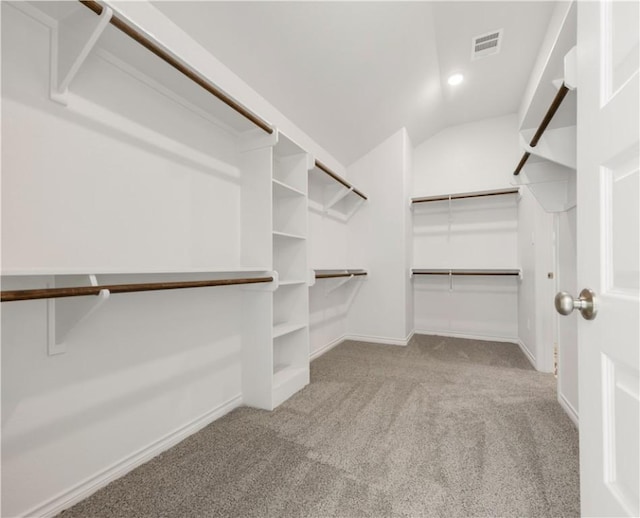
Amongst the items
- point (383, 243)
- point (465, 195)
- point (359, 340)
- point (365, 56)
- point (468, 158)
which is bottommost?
point (359, 340)

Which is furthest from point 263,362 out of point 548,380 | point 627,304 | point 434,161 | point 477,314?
point 434,161

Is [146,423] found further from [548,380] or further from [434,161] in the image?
[434,161]

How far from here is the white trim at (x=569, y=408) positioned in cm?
176

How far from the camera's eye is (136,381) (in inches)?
55.4

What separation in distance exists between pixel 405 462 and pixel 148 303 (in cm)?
141

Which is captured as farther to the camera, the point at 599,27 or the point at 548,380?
the point at 548,380

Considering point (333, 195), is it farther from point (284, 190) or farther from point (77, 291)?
point (77, 291)

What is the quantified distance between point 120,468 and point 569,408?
2417mm

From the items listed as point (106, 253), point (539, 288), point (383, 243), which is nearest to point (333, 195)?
point (383, 243)

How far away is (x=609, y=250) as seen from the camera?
0.61 meters

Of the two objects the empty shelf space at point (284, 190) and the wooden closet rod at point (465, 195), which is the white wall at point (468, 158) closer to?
the wooden closet rod at point (465, 195)

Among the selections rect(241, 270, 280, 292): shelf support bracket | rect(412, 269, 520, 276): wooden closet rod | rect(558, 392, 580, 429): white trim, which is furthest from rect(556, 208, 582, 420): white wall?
rect(241, 270, 280, 292): shelf support bracket

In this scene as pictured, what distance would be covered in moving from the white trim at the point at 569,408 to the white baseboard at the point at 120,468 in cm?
203

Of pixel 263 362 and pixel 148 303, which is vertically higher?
pixel 148 303
